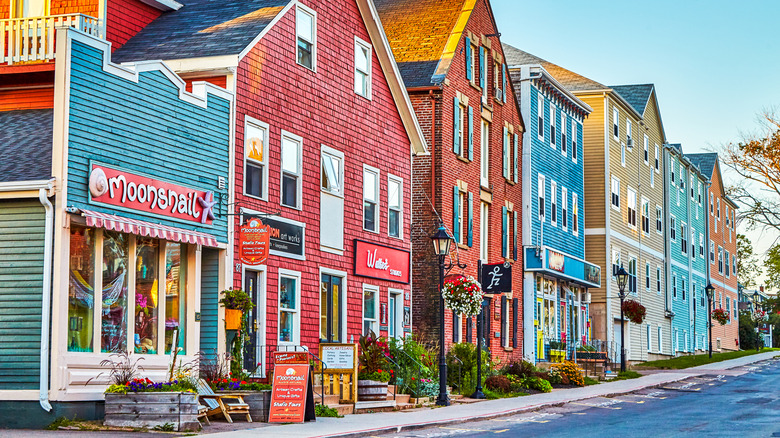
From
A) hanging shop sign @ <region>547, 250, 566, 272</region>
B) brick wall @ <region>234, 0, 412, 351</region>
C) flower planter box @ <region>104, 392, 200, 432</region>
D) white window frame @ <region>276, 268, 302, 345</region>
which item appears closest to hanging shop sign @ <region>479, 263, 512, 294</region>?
hanging shop sign @ <region>547, 250, 566, 272</region>

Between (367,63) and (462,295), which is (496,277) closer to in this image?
(462,295)

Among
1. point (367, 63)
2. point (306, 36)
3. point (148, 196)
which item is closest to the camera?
point (148, 196)

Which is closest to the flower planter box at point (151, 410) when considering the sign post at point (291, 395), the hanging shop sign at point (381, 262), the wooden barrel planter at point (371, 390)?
the sign post at point (291, 395)

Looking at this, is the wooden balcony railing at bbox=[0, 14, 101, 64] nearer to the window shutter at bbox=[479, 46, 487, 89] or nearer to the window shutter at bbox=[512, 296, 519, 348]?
the window shutter at bbox=[479, 46, 487, 89]

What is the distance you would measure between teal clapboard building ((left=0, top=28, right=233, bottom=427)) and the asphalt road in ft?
16.0

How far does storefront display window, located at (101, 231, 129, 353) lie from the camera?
16.9 meters

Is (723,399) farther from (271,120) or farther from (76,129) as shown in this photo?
(76,129)

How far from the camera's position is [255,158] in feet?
69.6

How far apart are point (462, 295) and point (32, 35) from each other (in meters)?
11.8

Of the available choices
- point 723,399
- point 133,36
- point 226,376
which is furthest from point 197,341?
point 723,399

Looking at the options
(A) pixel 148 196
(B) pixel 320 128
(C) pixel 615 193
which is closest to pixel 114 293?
(A) pixel 148 196

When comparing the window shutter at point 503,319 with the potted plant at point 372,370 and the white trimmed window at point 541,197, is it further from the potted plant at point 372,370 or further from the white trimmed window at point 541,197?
the potted plant at point 372,370

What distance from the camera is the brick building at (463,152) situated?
97.9ft

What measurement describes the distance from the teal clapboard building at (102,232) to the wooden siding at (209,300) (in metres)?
0.02
